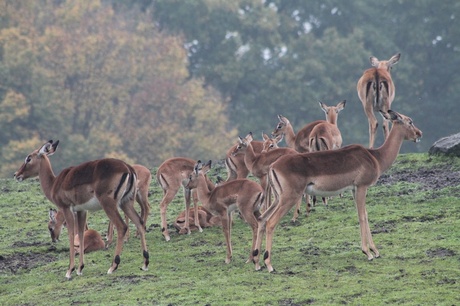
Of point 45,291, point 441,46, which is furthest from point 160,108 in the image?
point 45,291

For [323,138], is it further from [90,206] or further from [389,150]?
[90,206]

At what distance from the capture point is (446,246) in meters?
13.5

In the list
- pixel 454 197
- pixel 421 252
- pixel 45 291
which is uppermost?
pixel 454 197

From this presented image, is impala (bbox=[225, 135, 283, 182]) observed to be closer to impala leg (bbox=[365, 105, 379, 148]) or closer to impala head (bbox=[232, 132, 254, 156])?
impala head (bbox=[232, 132, 254, 156])

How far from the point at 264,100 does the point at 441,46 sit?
835 cm

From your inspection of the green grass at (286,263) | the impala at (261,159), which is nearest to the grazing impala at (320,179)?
the green grass at (286,263)

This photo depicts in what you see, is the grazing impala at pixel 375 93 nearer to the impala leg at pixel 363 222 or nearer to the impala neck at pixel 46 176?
the impala leg at pixel 363 222

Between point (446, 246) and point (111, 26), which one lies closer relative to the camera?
point (446, 246)

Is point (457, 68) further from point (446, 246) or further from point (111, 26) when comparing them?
point (446, 246)

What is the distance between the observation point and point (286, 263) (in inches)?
533

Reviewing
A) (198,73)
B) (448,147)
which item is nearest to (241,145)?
(448,147)

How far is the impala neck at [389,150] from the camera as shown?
13875 mm

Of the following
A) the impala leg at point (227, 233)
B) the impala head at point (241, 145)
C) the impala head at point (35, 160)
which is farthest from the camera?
the impala head at point (241, 145)

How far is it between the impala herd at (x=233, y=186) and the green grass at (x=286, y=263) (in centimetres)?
33
